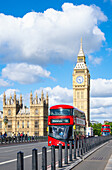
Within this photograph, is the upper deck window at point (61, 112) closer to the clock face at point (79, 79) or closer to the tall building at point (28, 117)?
the tall building at point (28, 117)

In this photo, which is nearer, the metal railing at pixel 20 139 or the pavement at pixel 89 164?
the pavement at pixel 89 164

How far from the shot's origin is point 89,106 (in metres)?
156

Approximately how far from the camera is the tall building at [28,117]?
370ft

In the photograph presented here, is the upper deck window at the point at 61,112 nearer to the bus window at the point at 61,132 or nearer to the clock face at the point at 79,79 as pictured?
the bus window at the point at 61,132

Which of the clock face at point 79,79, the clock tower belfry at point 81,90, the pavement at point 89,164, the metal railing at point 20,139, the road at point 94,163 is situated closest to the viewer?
the pavement at point 89,164

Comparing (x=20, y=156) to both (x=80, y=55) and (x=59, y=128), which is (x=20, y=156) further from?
(x=80, y=55)

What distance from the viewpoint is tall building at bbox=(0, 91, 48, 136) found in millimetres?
112688

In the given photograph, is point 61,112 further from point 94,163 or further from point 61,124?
point 94,163

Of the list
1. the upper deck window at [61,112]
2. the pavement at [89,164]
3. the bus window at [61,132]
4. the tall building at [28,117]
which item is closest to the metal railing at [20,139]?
the bus window at [61,132]

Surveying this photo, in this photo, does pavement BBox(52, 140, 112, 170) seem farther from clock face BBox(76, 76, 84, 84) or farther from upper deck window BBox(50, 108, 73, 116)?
clock face BBox(76, 76, 84, 84)

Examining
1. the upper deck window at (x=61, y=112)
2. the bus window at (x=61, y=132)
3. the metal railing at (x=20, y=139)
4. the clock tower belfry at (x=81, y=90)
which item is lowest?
the metal railing at (x=20, y=139)

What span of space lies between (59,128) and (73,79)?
396ft

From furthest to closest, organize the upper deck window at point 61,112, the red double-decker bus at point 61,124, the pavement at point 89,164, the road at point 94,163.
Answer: the upper deck window at point 61,112, the red double-decker bus at point 61,124, the road at point 94,163, the pavement at point 89,164

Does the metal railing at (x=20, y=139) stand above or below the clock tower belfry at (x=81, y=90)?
below
